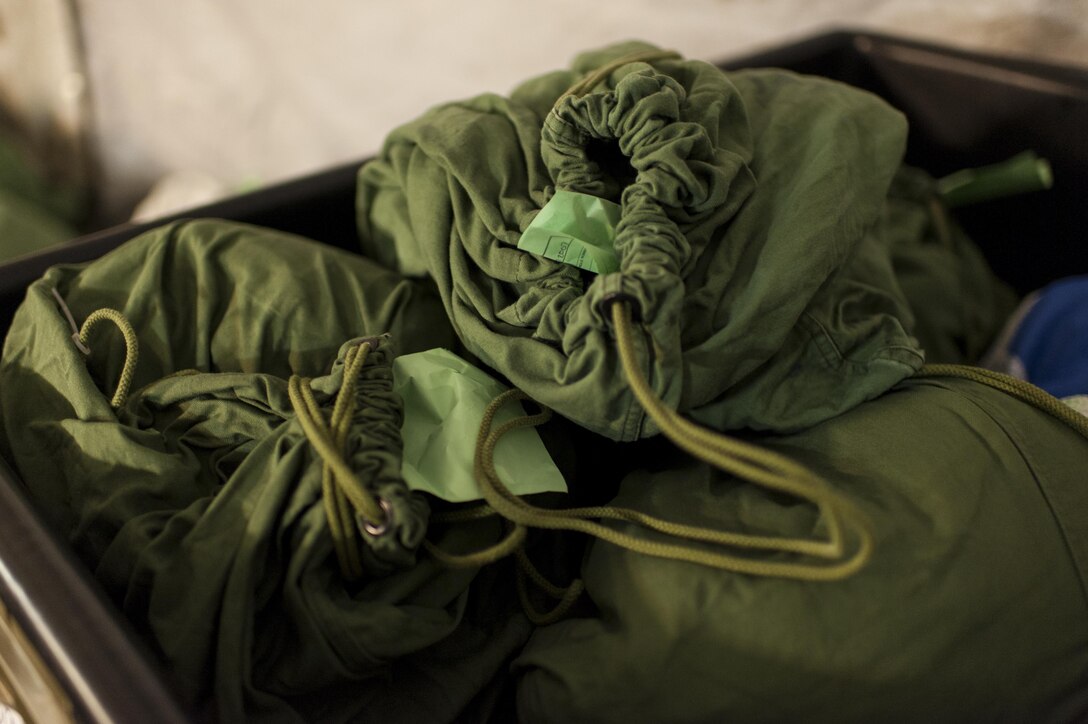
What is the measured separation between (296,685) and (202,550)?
0.29ft

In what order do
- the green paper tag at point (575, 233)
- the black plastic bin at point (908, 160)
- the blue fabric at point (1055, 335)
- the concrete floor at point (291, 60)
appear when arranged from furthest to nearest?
the concrete floor at point (291, 60) < the blue fabric at point (1055, 335) < the green paper tag at point (575, 233) < the black plastic bin at point (908, 160)

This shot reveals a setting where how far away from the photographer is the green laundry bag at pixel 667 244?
442 millimetres

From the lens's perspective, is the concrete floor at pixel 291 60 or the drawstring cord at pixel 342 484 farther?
the concrete floor at pixel 291 60

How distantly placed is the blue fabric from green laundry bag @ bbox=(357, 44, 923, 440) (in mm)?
200

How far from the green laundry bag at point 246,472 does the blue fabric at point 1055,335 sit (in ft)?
1.66

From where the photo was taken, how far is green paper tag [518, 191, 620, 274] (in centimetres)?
47

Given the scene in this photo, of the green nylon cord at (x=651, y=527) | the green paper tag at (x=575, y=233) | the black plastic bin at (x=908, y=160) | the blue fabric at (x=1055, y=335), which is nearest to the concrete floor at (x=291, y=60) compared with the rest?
the black plastic bin at (x=908, y=160)

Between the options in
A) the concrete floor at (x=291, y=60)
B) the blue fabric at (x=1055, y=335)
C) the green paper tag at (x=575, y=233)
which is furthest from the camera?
the concrete floor at (x=291, y=60)

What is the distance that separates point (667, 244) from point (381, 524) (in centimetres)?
22

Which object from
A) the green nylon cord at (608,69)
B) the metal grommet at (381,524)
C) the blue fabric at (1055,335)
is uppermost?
the green nylon cord at (608,69)

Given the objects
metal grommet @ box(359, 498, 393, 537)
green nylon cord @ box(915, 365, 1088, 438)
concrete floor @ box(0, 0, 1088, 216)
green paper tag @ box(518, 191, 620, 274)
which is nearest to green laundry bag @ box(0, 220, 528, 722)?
metal grommet @ box(359, 498, 393, 537)

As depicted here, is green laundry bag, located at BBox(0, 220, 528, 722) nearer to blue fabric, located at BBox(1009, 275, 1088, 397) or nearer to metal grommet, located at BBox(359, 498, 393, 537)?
metal grommet, located at BBox(359, 498, 393, 537)

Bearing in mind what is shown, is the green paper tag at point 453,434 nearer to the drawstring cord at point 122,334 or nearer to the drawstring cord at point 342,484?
the drawstring cord at point 342,484

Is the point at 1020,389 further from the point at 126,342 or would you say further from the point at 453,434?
the point at 126,342
